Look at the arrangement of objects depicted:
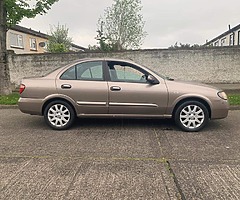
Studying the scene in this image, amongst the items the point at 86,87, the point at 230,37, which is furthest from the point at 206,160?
the point at 230,37

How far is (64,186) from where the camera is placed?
288 centimetres

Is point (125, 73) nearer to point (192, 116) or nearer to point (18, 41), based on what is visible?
point (192, 116)

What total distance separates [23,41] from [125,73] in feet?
88.5

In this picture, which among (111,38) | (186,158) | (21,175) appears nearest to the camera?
(21,175)

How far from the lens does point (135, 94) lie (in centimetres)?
510

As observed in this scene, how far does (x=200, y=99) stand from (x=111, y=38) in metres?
16.8

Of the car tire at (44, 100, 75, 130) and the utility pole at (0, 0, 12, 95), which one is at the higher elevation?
the utility pole at (0, 0, 12, 95)

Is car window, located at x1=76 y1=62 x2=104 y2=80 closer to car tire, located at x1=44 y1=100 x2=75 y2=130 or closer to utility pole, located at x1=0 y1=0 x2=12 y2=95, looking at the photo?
car tire, located at x1=44 y1=100 x2=75 y2=130

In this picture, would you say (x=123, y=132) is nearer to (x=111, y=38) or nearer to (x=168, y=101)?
(x=168, y=101)

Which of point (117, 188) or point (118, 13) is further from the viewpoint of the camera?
point (118, 13)

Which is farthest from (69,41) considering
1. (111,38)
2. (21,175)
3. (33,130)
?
(21,175)

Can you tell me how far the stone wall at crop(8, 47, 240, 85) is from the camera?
1312 cm

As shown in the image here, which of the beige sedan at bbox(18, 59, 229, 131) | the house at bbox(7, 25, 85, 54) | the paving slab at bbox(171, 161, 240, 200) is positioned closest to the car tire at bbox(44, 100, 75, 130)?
the beige sedan at bbox(18, 59, 229, 131)

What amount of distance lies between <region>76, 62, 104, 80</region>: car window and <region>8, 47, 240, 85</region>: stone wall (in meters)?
8.13
